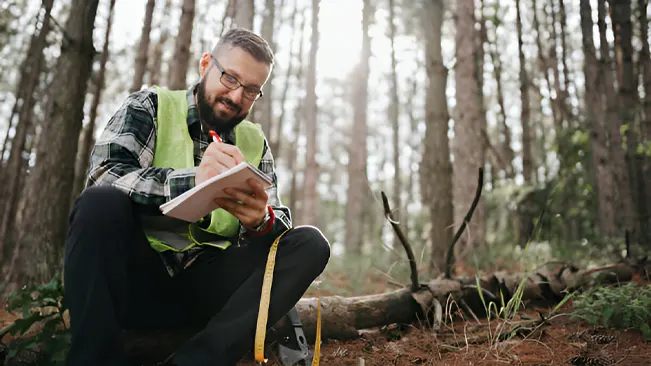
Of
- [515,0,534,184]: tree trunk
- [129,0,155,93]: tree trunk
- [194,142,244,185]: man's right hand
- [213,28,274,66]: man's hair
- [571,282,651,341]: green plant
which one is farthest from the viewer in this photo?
[515,0,534,184]: tree trunk

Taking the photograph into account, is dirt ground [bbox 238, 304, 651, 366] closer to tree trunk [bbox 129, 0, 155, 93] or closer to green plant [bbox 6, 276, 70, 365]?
green plant [bbox 6, 276, 70, 365]

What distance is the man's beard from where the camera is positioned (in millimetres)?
2014

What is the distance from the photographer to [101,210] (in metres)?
1.48

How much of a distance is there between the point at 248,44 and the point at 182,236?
915 mm

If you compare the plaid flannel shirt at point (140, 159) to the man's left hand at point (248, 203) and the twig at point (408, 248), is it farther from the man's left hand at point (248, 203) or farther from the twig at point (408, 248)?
the twig at point (408, 248)

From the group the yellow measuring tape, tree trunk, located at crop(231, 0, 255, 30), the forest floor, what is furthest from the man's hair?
tree trunk, located at crop(231, 0, 255, 30)

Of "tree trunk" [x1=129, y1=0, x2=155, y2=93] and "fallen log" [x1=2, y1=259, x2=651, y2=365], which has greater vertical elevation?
"tree trunk" [x1=129, y1=0, x2=155, y2=93]

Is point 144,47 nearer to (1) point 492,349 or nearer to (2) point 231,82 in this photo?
(2) point 231,82

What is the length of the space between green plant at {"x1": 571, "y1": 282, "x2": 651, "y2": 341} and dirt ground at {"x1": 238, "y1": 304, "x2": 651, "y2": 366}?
56 mm

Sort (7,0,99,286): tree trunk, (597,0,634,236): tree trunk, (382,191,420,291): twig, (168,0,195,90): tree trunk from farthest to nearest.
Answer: (168,0,195,90): tree trunk < (597,0,634,236): tree trunk < (7,0,99,286): tree trunk < (382,191,420,291): twig

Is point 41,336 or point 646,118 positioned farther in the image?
point 646,118

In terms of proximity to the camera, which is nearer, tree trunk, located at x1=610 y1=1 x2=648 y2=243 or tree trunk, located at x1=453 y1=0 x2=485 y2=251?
tree trunk, located at x1=610 y1=1 x2=648 y2=243

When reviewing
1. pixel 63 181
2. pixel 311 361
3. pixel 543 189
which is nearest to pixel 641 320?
pixel 311 361

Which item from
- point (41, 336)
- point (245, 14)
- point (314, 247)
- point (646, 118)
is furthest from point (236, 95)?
point (646, 118)
